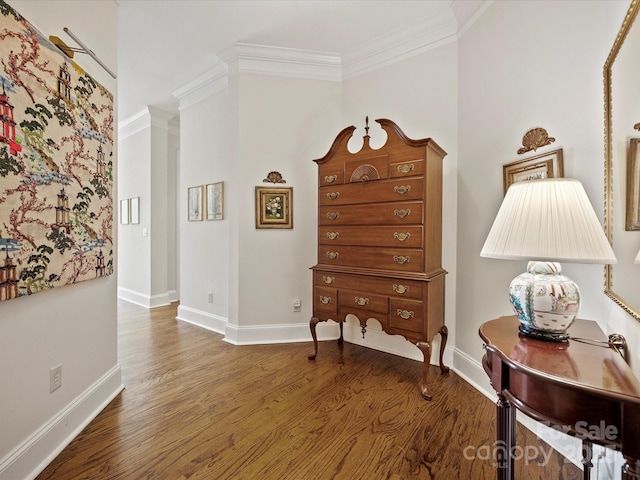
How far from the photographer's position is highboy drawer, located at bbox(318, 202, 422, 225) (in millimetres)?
2258

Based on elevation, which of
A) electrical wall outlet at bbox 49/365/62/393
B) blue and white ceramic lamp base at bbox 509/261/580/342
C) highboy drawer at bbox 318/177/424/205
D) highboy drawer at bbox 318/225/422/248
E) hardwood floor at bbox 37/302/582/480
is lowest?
hardwood floor at bbox 37/302/582/480

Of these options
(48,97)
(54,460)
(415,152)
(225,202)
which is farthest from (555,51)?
(54,460)

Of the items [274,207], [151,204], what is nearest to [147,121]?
[151,204]

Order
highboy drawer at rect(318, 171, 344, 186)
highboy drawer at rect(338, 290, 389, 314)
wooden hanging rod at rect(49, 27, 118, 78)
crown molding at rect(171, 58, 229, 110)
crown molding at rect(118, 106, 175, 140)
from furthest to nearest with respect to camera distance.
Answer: crown molding at rect(118, 106, 175, 140)
crown molding at rect(171, 58, 229, 110)
highboy drawer at rect(318, 171, 344, 186)
highboy drawer at rect(338, 290, 389, 314)
wooden hanging rod at rect(49, 27, 118, 78)

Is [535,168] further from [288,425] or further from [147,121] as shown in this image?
[147,121]

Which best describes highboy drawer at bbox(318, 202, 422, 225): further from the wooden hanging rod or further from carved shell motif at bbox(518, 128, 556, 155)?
the wooden hanging rod

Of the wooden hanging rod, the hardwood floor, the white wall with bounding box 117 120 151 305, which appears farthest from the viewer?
the white wall with bounding box 117 120 151 305

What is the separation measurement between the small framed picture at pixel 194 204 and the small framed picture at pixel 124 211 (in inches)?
71.3

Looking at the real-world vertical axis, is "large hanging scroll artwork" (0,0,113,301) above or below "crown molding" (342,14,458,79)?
below

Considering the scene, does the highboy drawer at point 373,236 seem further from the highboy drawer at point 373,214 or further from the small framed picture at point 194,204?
the small framed picture at point 194,204

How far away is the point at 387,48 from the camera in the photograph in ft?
9.57

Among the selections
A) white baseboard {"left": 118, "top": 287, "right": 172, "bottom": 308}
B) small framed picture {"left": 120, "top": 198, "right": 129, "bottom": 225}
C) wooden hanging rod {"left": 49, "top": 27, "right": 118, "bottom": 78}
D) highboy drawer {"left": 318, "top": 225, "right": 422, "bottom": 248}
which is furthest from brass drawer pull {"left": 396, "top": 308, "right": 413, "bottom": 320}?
small framed picture {"left": 120, "top": 198, "right": 129, "bottom": 225}

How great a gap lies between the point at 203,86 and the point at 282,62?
1154 millimetres

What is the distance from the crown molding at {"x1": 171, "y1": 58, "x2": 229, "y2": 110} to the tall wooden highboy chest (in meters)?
1.74
